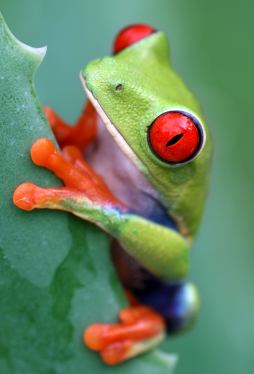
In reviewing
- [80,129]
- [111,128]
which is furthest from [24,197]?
[80,129]

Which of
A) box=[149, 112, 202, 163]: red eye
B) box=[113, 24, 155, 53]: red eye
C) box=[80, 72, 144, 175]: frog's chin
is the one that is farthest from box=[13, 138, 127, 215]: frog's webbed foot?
box=[113, 24, 155, 53]: red eye

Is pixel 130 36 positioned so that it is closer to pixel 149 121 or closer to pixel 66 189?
pixel 149 121

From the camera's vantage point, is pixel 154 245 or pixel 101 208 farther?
pixel 154 245

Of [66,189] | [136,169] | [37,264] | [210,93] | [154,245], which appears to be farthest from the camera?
[210,93]

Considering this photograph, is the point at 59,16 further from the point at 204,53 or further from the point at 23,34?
the point at 204,53

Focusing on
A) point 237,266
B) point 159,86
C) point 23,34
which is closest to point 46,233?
point 159,86

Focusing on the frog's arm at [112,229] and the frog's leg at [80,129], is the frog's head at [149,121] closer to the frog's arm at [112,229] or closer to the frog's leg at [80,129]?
the frog's arm at [112,229]

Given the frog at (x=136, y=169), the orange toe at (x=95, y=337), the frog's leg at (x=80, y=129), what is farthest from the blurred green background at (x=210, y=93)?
the orange toe at (x=95, y=337)
